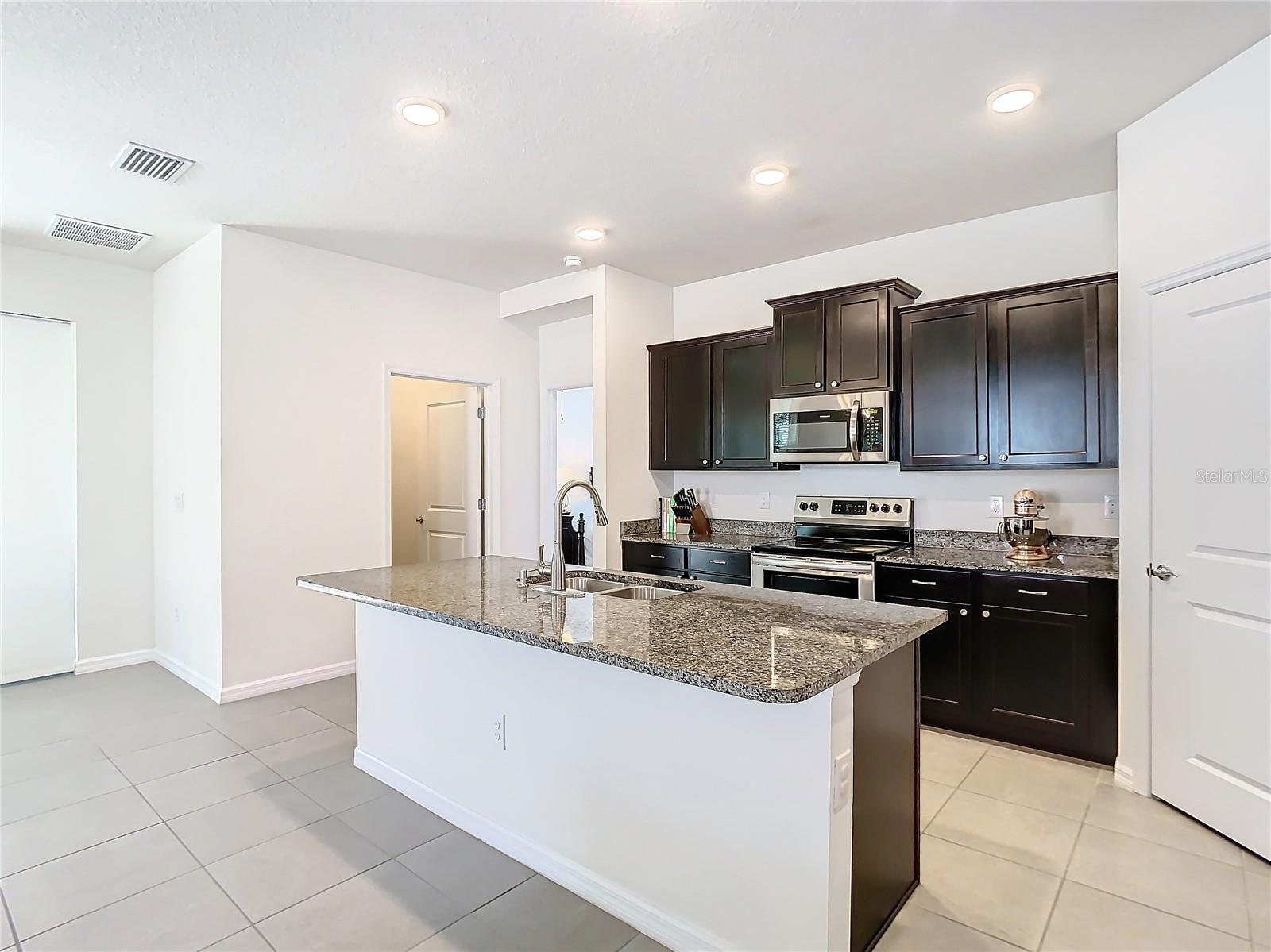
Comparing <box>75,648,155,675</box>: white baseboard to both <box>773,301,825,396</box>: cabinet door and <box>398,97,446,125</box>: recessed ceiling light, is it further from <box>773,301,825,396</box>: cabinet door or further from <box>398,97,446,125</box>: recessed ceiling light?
<box>773,301,825,396</box>: cabinet door

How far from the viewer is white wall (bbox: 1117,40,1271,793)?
2.33 m

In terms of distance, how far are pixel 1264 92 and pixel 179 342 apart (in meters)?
5.48

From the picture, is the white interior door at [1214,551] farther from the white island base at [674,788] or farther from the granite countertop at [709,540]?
the granite countertop at [709,540]

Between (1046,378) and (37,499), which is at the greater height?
(1046,378)

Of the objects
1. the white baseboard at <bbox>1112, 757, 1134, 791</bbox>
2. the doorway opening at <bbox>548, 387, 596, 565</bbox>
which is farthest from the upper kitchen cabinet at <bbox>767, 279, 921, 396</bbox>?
the white baseboard at <bbox>1112, 757, 1134, 791</bbox>

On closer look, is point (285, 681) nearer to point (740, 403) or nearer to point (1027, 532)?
point (740, 403)

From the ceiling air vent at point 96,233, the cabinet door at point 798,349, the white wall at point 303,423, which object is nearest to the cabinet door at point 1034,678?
the cabinet door at point 798,349

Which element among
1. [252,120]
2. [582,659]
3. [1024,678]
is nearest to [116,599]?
[252,120]

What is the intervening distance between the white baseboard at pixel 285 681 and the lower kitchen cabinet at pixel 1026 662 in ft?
10.8

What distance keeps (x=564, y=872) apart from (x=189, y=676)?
3.39 metres

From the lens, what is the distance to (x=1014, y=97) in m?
2.58

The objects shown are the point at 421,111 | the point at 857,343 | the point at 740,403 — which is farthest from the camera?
the point at 740,403

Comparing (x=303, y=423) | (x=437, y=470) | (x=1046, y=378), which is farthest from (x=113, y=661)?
(x=1046, y=378)

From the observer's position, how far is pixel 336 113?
2678 mm
